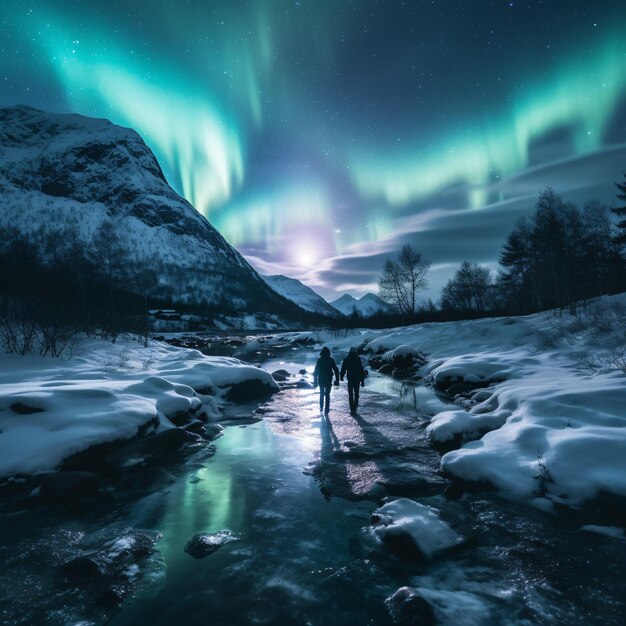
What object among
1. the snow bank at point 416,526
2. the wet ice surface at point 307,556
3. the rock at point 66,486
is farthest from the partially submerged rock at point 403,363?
the rock at point 66,486

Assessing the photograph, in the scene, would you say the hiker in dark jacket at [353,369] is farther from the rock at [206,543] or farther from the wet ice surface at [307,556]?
the rock at [206,543]

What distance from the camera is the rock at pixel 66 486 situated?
18.5 ft

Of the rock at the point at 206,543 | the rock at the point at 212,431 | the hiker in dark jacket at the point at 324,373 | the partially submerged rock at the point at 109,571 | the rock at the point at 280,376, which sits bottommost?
the rock at the point at 280,376

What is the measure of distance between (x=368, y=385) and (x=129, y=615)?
47.6 feet

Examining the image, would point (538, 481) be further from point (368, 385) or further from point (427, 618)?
point (368, 385)

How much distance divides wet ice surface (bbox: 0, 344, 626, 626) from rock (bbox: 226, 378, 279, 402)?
706cm

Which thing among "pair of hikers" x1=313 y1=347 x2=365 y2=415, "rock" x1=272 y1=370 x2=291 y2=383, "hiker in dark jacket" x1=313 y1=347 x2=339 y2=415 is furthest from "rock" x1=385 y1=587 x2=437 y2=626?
"rock" x1=272 y1=370 x2=291 y2=383

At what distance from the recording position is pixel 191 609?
353cm

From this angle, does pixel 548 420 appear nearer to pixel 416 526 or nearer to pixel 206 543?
pixel 416 526

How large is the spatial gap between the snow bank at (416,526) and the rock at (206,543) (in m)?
2.11

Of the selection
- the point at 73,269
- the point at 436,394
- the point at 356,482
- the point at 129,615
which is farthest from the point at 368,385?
the point at 73,269

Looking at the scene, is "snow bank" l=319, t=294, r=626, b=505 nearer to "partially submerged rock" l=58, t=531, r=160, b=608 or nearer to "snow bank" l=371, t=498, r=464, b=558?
"snow bank" l=371, t=498, r=464, b=558

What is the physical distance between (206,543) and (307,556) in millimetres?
1420

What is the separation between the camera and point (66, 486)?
5742mm
